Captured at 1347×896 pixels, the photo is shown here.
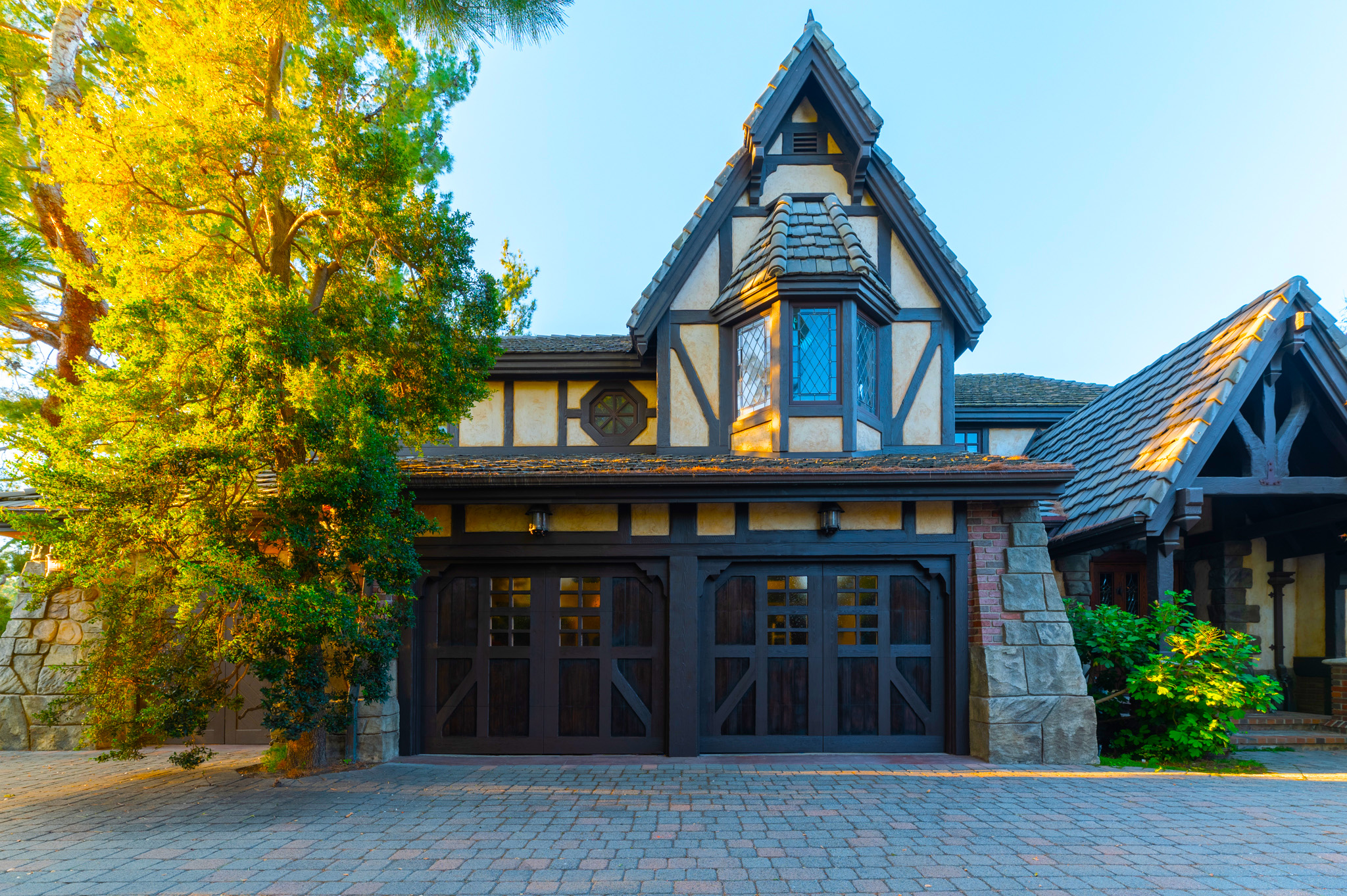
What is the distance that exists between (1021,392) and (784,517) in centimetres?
884

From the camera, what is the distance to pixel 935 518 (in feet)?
25.6

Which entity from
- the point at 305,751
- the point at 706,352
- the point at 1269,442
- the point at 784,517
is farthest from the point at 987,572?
the point at 305,751

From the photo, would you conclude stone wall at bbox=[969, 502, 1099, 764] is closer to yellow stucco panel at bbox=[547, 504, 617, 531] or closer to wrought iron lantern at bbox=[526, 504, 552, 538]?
yellow stucco panel at bbox=[547, 504, 617, 531]

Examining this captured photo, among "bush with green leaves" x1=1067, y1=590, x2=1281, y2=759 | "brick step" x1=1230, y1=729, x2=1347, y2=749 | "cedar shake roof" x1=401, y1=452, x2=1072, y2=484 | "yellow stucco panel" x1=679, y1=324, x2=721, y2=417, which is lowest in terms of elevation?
"brick step" x1=1230, y1=729, x2=1347, y2=749

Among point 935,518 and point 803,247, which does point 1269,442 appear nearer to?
point 935,518

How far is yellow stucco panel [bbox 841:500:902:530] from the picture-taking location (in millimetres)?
7820

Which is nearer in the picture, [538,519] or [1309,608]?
[538,519]

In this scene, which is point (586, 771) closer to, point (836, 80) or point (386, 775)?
point (386, 775)

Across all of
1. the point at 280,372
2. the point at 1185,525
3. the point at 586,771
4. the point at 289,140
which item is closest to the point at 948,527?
the point at 1185,525

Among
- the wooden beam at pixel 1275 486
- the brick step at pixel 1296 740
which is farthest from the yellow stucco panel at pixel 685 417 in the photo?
the brick step at pixel 1296 740

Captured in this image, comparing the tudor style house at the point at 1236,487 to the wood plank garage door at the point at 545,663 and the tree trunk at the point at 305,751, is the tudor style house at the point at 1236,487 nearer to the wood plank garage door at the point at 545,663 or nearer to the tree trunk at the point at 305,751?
the wood plank garage door at the point at 545,663

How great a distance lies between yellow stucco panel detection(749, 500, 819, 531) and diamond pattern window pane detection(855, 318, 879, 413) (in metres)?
1.87

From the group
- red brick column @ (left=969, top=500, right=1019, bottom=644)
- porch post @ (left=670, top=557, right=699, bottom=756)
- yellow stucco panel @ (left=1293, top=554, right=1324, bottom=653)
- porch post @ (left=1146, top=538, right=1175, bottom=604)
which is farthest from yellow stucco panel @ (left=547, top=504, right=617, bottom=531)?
yellow stucco panel @ (left=1293, top=554, right=1324, bottom=653)

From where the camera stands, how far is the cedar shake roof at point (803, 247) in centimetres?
860
